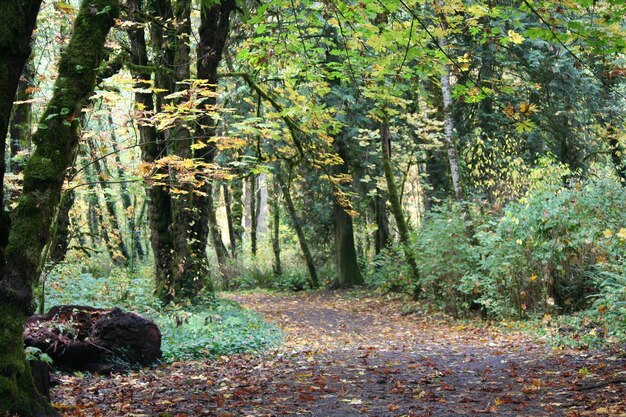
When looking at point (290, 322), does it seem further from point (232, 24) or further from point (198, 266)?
point (232, 24)

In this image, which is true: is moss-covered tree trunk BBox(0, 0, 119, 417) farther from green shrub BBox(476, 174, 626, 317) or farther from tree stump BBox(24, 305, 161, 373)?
green shrub BBox(476, 174, 626, 317)

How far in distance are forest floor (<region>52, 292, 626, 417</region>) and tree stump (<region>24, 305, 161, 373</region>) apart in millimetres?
319

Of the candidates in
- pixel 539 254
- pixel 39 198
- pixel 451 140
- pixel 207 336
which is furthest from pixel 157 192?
pixel 39 198

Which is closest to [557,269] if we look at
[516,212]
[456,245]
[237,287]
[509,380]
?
[516,212]

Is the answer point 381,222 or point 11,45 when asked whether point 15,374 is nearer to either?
point 11,45

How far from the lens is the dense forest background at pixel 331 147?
6051mm

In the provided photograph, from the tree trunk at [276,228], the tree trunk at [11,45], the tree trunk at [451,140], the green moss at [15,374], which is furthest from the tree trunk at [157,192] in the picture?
the tree trunk at [276,228]

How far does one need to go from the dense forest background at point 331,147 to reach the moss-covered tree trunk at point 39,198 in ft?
0.06

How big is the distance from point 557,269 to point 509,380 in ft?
16.7

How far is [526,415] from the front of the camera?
194 inches

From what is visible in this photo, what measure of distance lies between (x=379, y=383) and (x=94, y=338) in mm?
3742

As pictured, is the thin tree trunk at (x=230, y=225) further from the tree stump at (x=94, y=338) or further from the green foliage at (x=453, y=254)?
the tree stump at (x=94, y=338)

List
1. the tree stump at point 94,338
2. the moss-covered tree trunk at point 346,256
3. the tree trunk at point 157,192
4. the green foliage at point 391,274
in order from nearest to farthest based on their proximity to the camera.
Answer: the tree stump at point 94,338
the tree trunk at point 157,192
the green foliage at point 391,274
the moss-covered tree trunk at point 346,256

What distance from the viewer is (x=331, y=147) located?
568 inches
